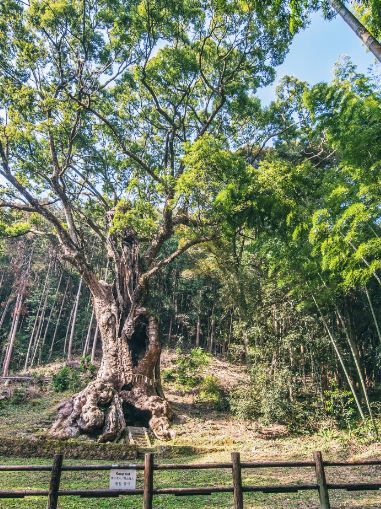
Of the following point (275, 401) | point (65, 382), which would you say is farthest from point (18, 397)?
point (275, 401)

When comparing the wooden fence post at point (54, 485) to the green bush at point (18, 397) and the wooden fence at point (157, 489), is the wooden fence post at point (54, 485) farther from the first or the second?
the green bush at point (18, 397)

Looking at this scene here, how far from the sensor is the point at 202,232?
1117cm

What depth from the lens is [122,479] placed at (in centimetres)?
343

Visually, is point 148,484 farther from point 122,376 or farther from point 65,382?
point 65,382

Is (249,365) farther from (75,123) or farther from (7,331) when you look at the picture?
(7,331)

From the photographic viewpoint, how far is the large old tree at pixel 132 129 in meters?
9.87

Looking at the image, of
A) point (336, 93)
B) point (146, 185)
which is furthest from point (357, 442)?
point (146, 185)

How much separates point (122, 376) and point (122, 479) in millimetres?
7811

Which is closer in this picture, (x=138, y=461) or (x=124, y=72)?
(x=138, y=461)

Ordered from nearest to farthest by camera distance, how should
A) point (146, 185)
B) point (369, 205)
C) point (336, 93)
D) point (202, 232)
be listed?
point (369, 205)
point (336, 93)
point (202, 232)
point (146, 185)

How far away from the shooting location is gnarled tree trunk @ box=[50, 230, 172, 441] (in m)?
9.34

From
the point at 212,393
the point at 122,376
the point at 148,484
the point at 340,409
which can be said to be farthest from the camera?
the point at 212,393

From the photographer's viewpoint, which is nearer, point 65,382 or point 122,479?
point 122,479

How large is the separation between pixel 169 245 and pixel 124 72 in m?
13.0
